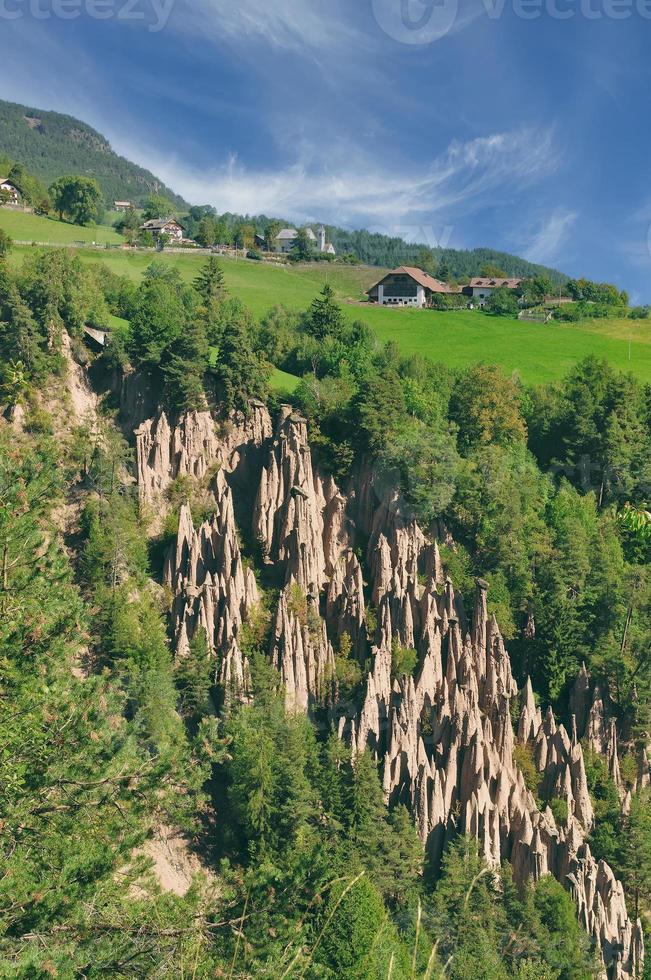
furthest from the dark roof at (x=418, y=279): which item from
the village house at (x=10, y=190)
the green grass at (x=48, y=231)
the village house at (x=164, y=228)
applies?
the village house at (x=10, y=190)

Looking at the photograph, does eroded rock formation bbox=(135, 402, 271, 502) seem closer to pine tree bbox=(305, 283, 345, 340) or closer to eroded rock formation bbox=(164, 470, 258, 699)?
eroded rock formation bbox=(164, 470, 258, 699)

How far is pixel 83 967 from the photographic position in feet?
47.4

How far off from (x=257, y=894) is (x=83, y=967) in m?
4.89

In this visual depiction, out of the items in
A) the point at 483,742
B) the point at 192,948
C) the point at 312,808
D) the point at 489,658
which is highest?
the point at 192,948

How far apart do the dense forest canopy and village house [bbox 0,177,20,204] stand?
171 feet

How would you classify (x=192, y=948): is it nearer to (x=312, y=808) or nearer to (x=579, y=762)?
(x=312, y=808)

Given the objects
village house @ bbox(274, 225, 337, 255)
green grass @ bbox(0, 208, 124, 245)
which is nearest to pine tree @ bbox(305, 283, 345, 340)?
green grass @ bbox(0, 208, 124, 245)

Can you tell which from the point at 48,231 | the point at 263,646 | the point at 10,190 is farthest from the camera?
the point at 10,190

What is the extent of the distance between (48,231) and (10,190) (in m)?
18.4

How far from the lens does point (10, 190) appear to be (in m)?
104

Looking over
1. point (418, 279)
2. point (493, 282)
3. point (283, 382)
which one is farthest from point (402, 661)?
point (493, 282)

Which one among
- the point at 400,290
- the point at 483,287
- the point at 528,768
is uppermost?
the point at 483,287

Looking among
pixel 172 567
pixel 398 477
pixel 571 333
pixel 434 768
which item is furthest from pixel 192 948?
pixel 571 333

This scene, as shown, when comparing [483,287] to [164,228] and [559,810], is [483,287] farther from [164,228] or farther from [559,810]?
[559,810]
